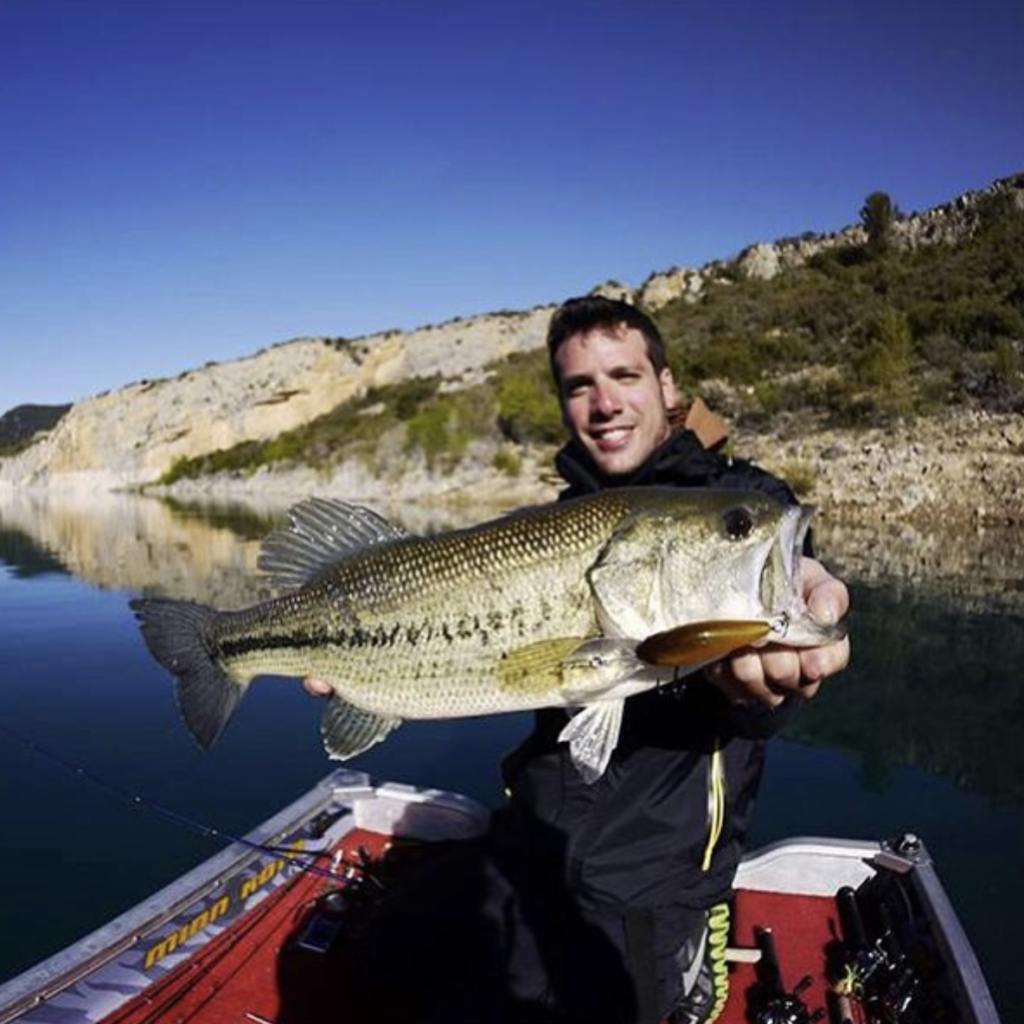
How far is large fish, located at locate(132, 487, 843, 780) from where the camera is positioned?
108 inches

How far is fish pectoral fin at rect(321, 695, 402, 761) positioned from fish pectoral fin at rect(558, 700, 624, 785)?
2.70 feet

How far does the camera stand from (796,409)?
3234 centimetres

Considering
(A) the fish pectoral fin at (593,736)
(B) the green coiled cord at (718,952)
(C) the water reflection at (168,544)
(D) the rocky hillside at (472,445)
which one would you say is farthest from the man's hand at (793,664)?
(D) the rocky hillside at (472,445)

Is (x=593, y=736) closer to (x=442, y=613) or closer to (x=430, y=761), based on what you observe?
(x=442, y=613)

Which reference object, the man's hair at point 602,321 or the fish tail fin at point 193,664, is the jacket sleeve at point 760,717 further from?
the fish tail fin at point 193,664

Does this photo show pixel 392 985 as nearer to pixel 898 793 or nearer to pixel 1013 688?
pixel 898 793

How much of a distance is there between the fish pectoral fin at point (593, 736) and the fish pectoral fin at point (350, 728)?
0.82 metres

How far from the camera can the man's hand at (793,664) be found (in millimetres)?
2662

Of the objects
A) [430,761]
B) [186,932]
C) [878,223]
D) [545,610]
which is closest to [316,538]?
[545,610]

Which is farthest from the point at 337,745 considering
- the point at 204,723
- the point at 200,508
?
the point at 200,508

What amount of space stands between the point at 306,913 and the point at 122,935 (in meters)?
1.12

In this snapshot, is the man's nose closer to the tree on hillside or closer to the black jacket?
the black jacket

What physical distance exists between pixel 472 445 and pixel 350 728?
4077 centimetres

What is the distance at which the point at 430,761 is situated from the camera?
952cm
